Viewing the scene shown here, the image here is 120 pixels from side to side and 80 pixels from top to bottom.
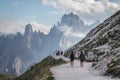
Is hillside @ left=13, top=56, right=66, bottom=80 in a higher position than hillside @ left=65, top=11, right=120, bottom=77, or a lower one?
lower

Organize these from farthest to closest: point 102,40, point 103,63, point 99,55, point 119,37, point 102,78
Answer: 1. point 102,40
2. point 119,37
3. point 99,55
4. point 103,63
5. point 102,78

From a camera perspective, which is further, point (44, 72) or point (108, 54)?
point (108, 54)

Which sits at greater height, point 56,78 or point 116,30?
point 116,30

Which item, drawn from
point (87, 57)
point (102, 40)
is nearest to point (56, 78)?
point (87, 57)

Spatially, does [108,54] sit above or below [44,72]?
above

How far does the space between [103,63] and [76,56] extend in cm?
2903

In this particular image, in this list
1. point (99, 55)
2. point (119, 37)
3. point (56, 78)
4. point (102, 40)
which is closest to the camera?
point (56, 78)

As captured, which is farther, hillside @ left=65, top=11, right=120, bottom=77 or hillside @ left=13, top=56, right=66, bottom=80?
hillside @ left=13, top=56, right=66, bottom=80

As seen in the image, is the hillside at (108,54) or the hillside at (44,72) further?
the hillside at (44,72)

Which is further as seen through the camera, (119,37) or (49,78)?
(119,37)

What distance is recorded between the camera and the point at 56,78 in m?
47.2

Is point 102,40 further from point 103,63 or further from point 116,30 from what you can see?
point 103,63

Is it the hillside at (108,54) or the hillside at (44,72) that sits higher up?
the hillside at (108,54)

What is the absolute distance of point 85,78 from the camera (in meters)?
45.2
